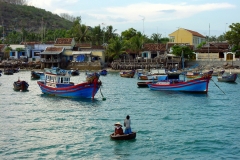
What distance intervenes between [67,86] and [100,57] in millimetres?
49485

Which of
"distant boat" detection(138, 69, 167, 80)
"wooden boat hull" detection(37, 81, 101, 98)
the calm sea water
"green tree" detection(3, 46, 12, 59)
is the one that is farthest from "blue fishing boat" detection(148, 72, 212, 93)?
"green tree" detection(3, 46, 12, 59)

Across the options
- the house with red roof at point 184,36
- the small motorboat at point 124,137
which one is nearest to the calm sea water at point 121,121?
the small motorboat at point 124,137

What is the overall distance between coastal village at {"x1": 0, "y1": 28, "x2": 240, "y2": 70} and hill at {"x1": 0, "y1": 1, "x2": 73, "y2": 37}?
212 ft

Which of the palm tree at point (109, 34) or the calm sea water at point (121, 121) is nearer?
the calm sea water at point (121, 121)

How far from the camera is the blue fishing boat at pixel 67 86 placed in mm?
39344

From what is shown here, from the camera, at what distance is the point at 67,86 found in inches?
1658

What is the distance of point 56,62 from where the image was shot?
289 feet

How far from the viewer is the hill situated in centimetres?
16500

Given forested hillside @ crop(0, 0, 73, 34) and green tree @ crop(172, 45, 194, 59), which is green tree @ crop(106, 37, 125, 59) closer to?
green tree @ crop(172, 45, 194, 59)

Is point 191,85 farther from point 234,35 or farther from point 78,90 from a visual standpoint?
point 234,35

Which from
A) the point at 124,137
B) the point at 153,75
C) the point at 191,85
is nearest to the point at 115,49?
the point at 153,75

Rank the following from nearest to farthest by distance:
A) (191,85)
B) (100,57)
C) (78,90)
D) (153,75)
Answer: (78,90) → (191,85) → (153,75) → (100,57)

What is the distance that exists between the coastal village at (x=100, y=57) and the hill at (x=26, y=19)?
212 feet

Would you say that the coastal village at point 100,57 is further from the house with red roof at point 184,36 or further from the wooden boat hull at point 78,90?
the wooden boat hull at point 78,90
